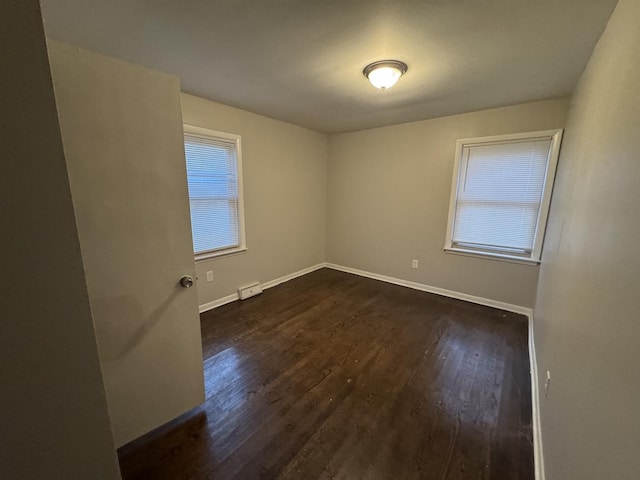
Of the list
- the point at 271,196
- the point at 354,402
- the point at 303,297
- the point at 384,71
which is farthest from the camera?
the point at 271,196

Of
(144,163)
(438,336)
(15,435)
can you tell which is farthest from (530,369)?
(144,163)

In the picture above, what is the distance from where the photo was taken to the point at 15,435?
1.73ft

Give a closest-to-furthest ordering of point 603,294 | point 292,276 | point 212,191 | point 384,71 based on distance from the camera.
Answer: point 603,294 < point 384,71 < point 212,191 < point 292,276

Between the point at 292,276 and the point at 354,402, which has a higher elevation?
the point at 292,276

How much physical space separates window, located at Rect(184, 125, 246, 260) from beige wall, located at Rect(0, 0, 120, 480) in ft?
7.67

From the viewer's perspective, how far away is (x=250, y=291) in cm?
351

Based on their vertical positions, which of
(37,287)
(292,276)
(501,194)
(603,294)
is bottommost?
(292,276)

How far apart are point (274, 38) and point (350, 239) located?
10.5 ft

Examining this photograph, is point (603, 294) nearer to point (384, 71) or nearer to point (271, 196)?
point (384, 71)

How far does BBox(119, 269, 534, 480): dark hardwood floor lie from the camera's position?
139cm

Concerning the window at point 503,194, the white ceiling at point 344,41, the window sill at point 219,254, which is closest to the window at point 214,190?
the window sill at point 219,254

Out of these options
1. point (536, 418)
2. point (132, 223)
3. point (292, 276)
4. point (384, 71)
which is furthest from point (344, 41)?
point (292, 276)

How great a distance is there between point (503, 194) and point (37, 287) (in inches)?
147

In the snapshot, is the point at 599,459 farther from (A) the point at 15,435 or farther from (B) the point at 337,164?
(B) the point at 337,164
